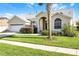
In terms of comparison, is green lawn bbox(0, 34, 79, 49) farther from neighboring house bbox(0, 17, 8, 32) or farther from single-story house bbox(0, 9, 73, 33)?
neighboring house bbox(0, 17, 8, 32)

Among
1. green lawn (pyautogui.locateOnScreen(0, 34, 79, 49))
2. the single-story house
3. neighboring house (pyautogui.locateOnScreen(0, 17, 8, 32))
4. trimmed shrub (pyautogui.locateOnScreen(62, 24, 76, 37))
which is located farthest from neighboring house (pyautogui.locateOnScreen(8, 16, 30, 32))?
trimmed shrub (pyautogui.locateOnScreen(62, 24, 76, 37))

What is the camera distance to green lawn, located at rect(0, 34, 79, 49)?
9.12 m

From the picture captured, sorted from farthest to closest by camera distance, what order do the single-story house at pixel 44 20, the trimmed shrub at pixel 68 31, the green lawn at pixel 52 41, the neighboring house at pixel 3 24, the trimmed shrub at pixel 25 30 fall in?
the single-story house at pixel 44 20 → the trimmed shrub at pixel 68 31 → the trimmed shrub at pixel 25 30 → the neighboring house at pixel 3 24 → the green lawn at pixel 52 41

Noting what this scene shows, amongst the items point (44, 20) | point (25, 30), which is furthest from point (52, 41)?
point (44, 20)

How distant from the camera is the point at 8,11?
31.5 feet

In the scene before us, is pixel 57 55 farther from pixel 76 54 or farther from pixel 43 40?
pixel 43 40

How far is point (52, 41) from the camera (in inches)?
404

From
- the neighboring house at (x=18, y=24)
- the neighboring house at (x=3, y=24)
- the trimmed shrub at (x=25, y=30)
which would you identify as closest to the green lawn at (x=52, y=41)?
the trimmed shrub at (x=25, y=30)

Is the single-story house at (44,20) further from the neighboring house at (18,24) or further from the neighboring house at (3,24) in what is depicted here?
the neighboring house at (3,24)

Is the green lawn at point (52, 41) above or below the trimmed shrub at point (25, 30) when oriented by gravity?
below

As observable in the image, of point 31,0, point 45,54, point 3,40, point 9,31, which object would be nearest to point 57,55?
point 45,54

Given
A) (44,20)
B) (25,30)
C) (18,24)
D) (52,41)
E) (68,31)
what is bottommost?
(52,41)

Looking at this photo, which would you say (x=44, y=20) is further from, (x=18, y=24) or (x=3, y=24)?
(x=3, y=24)

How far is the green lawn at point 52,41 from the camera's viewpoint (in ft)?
29.9
